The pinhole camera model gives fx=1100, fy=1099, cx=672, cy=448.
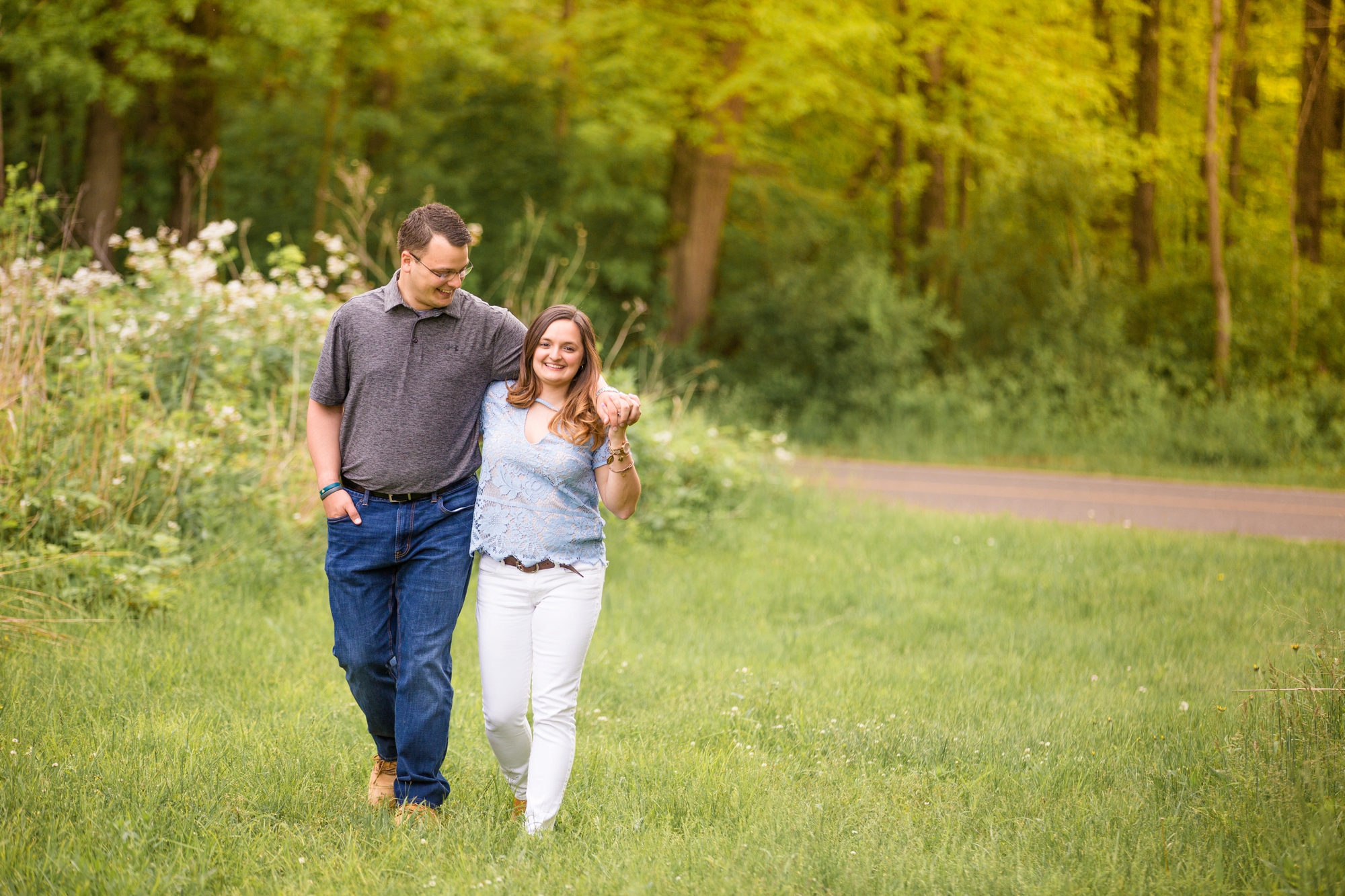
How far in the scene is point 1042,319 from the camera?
1941cm

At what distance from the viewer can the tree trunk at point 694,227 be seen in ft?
66.2

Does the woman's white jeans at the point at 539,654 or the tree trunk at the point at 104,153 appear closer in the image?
the woman's white jeans at the point at 539,654

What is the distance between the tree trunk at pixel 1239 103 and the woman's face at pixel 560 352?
69.8ft

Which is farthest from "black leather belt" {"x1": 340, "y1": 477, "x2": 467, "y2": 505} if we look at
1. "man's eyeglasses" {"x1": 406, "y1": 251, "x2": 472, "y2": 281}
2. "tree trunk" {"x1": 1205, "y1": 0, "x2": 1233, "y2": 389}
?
"tree trunk" {"x1": 1205, "y1": 0, "x2": 1233, "y2": 389}

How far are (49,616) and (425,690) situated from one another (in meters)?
3.00

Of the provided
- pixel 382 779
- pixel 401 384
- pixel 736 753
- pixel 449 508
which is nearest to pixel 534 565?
pixel 449 508

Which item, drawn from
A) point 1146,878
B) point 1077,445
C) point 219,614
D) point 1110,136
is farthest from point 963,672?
point 1110,136

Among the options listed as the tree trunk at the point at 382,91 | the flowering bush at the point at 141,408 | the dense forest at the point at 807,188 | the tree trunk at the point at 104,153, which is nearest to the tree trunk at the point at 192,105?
the dense forest at the point at 807,188

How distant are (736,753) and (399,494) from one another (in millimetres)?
1869

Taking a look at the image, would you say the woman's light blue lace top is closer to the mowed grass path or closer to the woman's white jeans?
the woman's white jeans

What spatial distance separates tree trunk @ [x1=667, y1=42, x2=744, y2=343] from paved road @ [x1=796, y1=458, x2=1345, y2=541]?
619cm

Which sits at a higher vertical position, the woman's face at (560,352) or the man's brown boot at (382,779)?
the woman's face at (560,352)

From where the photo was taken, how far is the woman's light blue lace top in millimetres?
3664

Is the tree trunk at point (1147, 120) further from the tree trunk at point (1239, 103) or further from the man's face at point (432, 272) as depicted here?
the man's face at point (432, 272)
